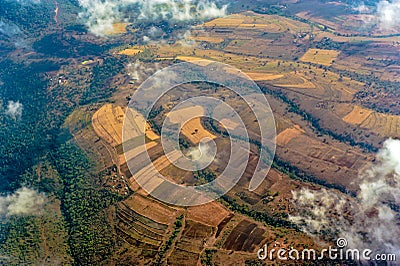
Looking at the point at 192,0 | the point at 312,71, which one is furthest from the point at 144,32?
the point at 312,71

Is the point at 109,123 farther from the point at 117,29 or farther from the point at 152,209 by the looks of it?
the point at 117,29

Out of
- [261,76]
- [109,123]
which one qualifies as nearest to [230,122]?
[261,76]

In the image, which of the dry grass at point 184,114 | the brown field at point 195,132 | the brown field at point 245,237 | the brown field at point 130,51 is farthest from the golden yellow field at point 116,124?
the brown field at point 130,51

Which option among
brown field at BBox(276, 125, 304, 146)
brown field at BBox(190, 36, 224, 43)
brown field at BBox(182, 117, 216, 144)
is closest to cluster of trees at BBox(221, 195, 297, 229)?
brown field at BBox(182, 117, 216, 144)

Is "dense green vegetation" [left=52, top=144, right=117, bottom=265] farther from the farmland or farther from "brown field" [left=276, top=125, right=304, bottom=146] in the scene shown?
"brown field" [left=276, top=125, right=304, bottom=146]

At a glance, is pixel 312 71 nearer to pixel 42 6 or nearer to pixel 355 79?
pixel 355 79

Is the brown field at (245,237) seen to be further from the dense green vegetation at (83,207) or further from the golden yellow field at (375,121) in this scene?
the golden yellow field at (375,121)
